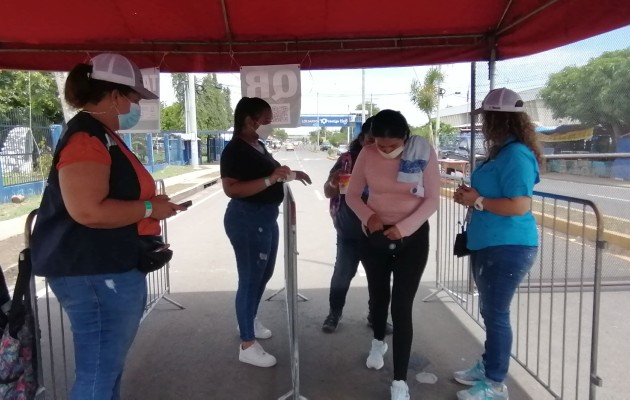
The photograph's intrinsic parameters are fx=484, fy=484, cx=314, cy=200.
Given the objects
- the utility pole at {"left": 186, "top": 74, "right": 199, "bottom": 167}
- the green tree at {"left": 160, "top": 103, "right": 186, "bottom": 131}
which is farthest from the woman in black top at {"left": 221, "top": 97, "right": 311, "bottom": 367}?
the green tree at {"left": 160, "top": 103, "right": 186, "bottom": 131}

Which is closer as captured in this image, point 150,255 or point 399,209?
point 150,255

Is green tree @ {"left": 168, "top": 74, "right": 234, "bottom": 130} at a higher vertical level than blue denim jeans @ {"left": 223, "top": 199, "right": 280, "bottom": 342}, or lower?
higher

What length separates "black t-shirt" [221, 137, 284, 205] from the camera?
3.31 metres

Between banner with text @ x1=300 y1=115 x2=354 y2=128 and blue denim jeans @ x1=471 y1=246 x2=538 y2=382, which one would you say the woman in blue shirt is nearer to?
blue denim jeans @ x1=471 y1=246 x2=538 y2=382

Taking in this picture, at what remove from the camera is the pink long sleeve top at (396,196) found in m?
2.78

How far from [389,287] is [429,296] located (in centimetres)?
208


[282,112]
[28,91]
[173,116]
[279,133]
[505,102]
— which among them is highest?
Result: [173,116]

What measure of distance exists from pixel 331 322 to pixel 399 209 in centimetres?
174

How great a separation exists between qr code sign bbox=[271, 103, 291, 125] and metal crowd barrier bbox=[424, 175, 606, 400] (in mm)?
1731

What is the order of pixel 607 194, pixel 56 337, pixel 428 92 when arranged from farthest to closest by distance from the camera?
pixel 428 92 < pixel 607 194 < pixel 56 337

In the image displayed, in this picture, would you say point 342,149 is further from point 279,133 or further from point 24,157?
point 24,157

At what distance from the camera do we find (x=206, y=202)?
14.5 meters

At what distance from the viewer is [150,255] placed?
2127mm

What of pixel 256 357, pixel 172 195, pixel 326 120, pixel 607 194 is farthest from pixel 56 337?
pixel 326 120
